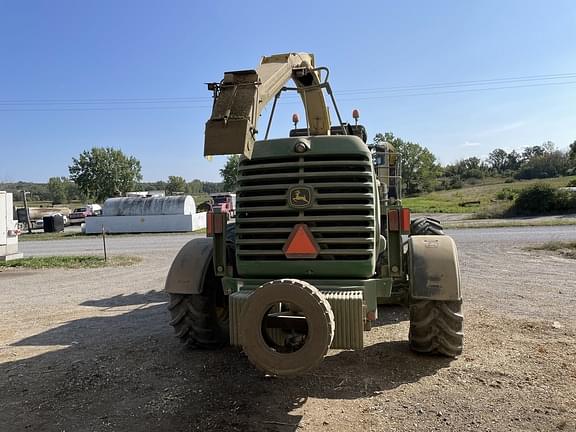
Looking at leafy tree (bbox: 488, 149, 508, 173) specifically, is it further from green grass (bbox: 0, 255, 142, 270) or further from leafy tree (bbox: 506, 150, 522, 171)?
green grass (bbox: 0, 255, 142, 270)

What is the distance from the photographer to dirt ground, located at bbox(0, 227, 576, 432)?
3.85 m

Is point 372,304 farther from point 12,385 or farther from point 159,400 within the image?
point 12,385

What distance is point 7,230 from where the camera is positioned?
16062mm

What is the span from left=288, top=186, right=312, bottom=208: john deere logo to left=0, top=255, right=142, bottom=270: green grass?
1180 centimetres

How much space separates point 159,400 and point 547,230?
1993 centimetres

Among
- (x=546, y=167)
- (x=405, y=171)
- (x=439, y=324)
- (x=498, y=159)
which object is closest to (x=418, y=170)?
(x=405, y=171)

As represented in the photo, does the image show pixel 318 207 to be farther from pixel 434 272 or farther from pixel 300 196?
pixel 434 272

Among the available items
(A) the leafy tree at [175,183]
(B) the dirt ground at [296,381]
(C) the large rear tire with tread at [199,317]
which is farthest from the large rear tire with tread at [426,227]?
(A) the leafy tree at [175,183]

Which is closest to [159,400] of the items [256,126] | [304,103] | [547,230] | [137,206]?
[256,126]

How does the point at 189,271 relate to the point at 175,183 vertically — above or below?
below

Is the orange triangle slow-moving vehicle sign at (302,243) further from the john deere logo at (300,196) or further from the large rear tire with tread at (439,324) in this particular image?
the large rear tire with tread at (439,324)

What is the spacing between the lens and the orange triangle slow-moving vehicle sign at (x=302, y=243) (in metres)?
4.38

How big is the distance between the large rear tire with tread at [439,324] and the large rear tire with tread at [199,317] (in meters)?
2.21

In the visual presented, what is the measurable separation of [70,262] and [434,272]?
13533 millimetres
